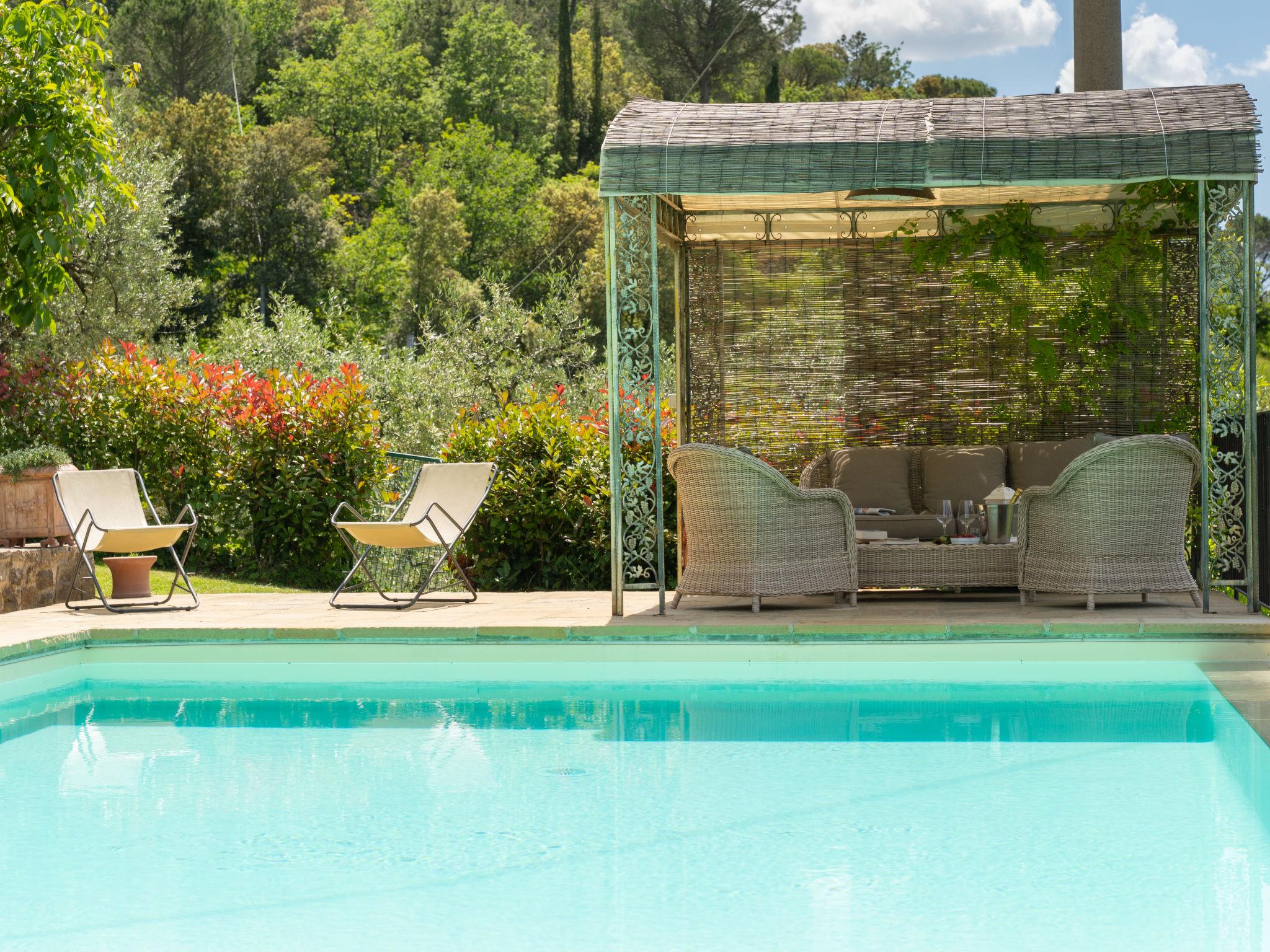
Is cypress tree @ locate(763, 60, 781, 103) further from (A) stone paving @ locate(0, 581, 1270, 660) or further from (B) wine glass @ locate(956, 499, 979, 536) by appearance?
(A) stone paving @ locate(0, 581, 1270, 660)

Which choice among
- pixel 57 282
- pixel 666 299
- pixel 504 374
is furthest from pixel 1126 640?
pixel 666 299

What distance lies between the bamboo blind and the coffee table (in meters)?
1.88

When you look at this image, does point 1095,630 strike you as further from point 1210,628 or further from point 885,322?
point 885,322

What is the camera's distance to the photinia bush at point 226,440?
32.3ft

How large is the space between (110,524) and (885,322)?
517 cm

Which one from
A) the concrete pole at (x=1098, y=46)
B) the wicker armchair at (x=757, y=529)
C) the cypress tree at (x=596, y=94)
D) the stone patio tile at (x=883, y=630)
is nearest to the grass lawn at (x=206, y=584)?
the wicker armchair at (x=757, y=529)

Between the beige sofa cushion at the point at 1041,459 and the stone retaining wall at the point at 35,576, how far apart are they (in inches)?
233

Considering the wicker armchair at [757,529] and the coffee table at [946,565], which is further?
the coffee table at [946,565]

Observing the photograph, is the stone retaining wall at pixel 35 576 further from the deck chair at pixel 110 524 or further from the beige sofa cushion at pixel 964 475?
the beige sofa cushion at pixel 964 475

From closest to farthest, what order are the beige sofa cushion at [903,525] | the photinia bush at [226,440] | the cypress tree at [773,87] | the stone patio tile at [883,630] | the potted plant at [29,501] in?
the stone patio tile at [883,630]
the beige sofa cushion at [903,525]
the potted plant at [29,501]
the photinia bush at [226,440]
the cypress tree at [773,87]

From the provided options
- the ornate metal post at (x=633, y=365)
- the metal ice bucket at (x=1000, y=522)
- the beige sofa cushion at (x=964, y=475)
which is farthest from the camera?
the beige sofa cushion at (x=964, y=475)

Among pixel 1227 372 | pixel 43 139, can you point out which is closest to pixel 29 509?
pixel 43 139

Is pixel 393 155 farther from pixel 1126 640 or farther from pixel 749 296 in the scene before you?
pixel 1126 640

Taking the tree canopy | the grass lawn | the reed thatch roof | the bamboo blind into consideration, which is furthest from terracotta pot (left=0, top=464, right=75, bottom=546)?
the reed thatch roof
